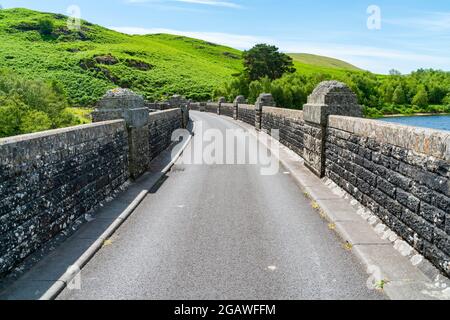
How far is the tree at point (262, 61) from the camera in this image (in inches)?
3610

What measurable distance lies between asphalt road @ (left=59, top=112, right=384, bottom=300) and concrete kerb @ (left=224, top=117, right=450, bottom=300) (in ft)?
0.58

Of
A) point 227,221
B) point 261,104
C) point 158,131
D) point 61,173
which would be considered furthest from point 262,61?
point 61,173

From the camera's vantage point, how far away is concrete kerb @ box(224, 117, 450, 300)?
4.83 m

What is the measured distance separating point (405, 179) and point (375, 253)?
120 centimetres

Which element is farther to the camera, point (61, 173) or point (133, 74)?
point (133, 74)

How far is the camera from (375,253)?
5953mm

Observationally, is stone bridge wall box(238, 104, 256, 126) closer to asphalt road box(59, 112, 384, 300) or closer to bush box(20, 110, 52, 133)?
bush box(20, 110, 52, 133)

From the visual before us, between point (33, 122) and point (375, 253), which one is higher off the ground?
point (375, 253)

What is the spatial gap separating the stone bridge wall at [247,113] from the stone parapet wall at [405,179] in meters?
20.9

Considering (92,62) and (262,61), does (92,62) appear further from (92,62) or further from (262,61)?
(262,61)

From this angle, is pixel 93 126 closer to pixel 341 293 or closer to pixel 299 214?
pixel 299 214

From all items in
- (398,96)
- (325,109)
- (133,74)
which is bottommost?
(325,109)

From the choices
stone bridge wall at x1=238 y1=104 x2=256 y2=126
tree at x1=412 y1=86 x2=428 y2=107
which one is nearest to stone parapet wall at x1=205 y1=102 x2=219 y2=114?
stone bridge wall at x1=238 y1=104 x2=256 y2=126
